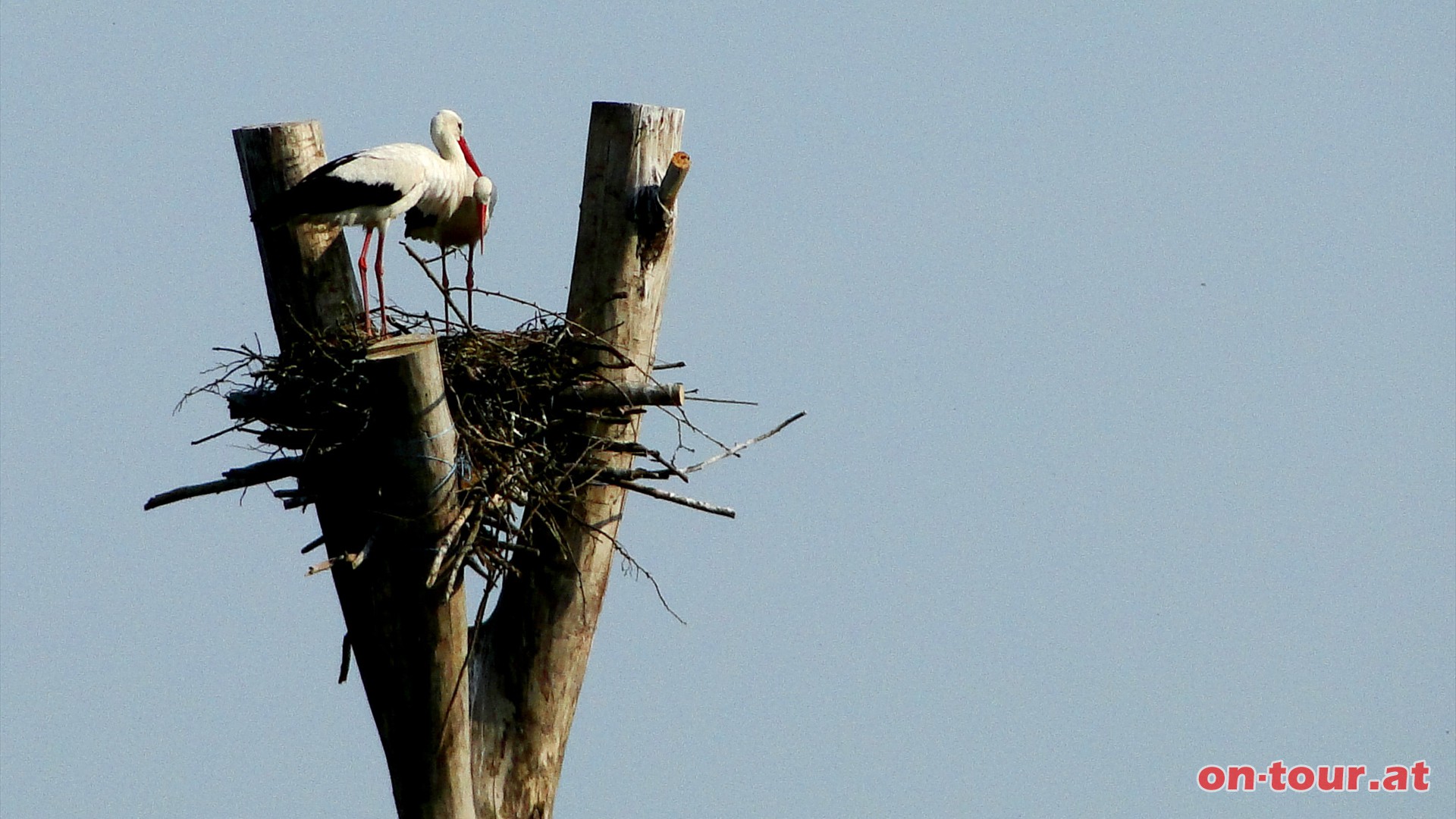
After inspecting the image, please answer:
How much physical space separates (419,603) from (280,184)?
1478mm

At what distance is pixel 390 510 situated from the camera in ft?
17.3

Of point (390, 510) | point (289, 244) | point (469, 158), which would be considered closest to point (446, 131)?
point (469, 158)

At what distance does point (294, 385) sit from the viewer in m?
5.51

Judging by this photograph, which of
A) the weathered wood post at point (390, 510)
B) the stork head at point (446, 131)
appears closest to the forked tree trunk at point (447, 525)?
the weathered wood post at point (390, 510)

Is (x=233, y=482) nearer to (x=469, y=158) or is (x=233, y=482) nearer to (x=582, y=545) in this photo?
(x=582, y=545)

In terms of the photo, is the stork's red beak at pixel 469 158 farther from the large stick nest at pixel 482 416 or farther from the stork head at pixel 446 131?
the large stick nest at pixel 482 416

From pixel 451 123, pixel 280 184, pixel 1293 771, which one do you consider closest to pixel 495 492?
pixel 280 184

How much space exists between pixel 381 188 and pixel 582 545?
1435 millimetres

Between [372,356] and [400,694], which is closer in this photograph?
[372,356]

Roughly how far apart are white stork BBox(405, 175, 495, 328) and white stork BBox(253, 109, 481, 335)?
0.18 feet

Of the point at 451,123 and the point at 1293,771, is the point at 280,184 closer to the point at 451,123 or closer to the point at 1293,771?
the point at 451,123

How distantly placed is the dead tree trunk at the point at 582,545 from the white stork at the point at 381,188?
0.81 m

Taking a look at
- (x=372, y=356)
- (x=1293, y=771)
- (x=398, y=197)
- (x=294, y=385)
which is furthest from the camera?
(x=1293, y=771)

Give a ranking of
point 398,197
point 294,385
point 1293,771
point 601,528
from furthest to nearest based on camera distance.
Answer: point 1293,771 < point 398,197 < point 601,528 < point 294,385
